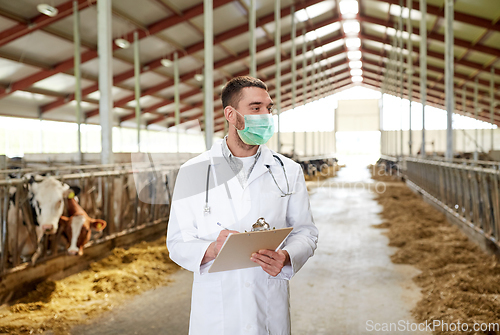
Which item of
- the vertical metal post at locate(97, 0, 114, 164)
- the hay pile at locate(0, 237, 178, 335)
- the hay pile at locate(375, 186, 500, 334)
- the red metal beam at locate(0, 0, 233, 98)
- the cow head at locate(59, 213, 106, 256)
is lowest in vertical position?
the hay pile at locate(0, 237, 178, 335)

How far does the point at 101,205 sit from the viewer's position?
19.0ft

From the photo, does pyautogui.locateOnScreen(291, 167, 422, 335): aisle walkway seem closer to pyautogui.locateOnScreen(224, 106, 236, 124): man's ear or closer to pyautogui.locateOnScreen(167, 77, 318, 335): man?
pyautogui.locateOnScreen(167, 77, 318, 335): man

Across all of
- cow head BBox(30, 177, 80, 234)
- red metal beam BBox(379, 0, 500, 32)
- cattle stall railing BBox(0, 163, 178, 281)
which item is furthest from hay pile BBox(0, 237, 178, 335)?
red metal beam BBox(379, 0, 500, 32)

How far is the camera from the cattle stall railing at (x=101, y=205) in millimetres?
4141

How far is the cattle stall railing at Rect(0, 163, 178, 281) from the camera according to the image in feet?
13.6

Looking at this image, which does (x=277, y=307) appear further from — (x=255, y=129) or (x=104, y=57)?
(x=104, y=57)

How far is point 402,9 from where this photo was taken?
1750 cm

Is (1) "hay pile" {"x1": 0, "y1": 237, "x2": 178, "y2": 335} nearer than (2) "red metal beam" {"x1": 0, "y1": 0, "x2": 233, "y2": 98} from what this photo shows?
Yes

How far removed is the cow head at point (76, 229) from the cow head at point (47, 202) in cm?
17

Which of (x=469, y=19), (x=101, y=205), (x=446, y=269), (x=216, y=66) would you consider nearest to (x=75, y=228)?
(x=101, y=205)

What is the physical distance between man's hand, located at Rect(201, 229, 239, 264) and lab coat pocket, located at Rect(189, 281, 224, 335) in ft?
0.38

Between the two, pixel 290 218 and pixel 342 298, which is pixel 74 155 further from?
pixel 290 218

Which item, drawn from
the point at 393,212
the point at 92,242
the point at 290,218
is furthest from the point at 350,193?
the point at 290,218

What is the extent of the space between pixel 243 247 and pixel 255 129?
19.6 inches
